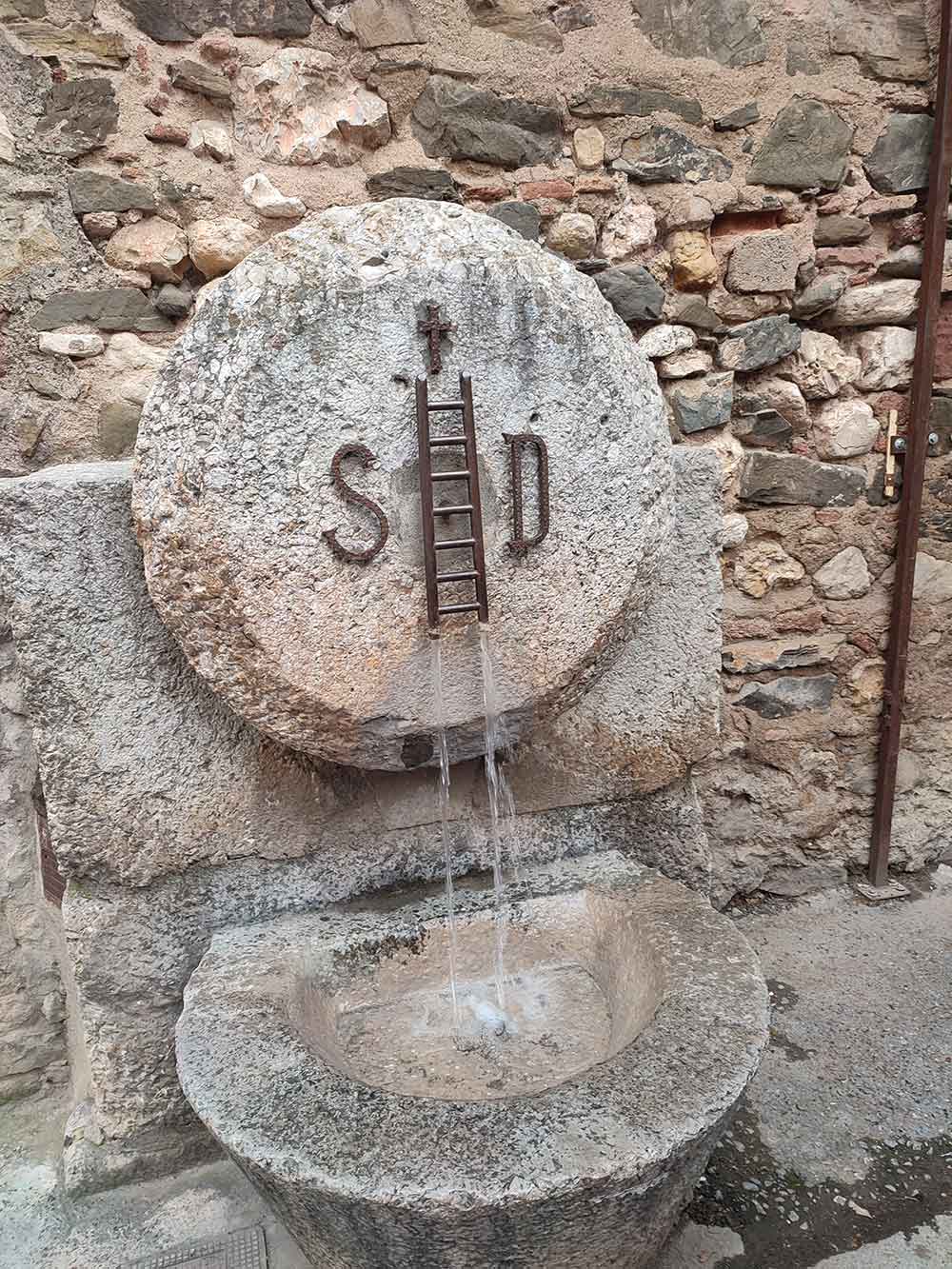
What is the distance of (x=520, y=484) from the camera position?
4.33ft

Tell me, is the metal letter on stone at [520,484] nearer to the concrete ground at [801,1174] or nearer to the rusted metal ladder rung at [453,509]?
the rusted metal ladder rung at [453,509]

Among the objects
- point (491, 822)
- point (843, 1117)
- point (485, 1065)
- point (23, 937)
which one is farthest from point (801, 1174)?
point (23, 937)

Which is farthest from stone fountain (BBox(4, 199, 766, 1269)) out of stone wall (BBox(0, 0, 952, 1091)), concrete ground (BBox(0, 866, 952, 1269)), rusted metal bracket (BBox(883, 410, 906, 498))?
rusted metal bracket (BBox(883, 410, 906, 498))

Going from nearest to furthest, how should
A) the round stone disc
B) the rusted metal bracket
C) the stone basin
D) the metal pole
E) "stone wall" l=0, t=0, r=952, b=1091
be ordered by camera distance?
the stone basin, the round stone disc, "stone wall" l=0, t=0, r=952, b=1091, the metal pole, the rusted metal bracket

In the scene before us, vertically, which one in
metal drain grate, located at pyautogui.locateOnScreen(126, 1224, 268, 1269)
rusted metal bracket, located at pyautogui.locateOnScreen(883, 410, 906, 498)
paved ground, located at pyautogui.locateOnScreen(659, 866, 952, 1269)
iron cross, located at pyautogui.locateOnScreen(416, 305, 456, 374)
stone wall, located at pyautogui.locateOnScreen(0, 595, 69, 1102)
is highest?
iron cross, located at pyautogui.locateOnScreen(416, 305, 456, 374)

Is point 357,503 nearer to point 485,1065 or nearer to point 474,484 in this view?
point 474,484

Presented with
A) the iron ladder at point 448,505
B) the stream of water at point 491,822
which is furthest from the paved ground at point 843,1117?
the iron ladder at point 448,505

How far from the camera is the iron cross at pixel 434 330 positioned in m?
1.26

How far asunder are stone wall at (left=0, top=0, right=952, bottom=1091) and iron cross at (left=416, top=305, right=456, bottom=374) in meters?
0.65

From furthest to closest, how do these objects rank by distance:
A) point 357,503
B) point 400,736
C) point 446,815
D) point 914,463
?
point 914,463 → point 446,815 → point 400,736 → point 357,503

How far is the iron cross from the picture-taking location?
4.12 ft

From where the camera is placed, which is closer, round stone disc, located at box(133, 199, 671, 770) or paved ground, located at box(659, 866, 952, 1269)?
round stone disc, located at box(133, 199, 671, 770)

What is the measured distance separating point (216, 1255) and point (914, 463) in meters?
2.40

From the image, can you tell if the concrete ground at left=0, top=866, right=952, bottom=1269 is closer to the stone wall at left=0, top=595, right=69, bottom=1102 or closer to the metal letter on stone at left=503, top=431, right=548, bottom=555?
the stone wall at left=0, top=595, right=69, bottom=1102
